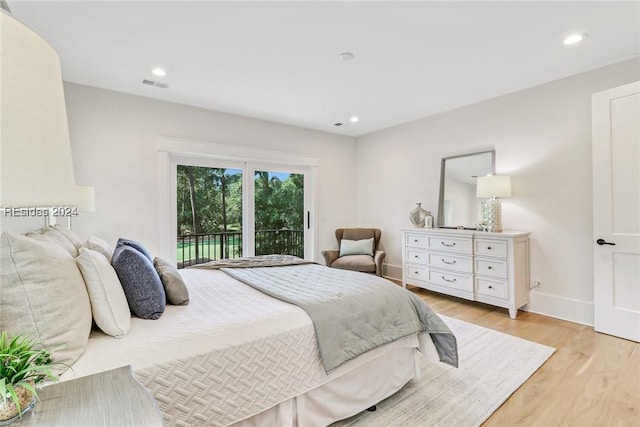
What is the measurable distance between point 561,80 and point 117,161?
5081mm

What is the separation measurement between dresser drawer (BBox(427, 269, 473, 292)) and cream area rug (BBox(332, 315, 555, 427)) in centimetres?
88

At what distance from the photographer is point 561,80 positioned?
10.5 ft

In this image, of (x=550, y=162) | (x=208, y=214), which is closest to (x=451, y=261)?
(x=550, y=162)

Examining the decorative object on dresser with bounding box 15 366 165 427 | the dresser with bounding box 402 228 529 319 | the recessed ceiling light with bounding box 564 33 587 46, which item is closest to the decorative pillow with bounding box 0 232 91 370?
the decorative object on dresser with bounding box 15 366 165 427

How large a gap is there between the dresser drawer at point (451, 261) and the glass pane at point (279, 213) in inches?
87.1

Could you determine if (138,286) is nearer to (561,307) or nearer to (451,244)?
(451,244)

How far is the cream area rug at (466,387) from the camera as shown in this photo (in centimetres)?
173

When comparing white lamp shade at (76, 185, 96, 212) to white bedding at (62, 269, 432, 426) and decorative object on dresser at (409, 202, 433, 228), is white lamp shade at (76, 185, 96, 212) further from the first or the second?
decorative object on dresser at (409, 202, 433, 228)

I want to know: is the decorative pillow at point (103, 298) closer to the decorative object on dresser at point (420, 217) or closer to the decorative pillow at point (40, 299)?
the decorative pillow at point (40, 299)

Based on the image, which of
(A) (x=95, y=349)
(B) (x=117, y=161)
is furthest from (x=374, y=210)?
(A) (x=95, y=349)

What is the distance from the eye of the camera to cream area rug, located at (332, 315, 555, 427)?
1727 mm

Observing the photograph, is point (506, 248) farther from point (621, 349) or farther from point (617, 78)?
point (617, 78)

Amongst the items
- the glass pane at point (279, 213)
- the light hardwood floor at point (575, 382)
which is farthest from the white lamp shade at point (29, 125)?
the glass pane at point (279, 213)

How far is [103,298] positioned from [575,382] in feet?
9.76
